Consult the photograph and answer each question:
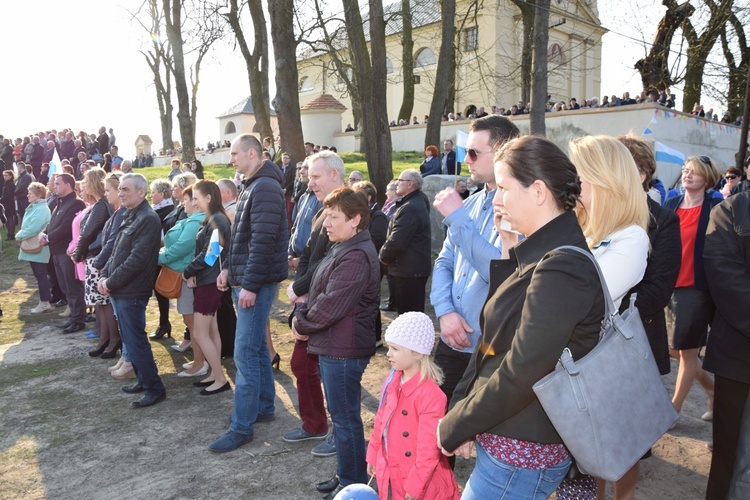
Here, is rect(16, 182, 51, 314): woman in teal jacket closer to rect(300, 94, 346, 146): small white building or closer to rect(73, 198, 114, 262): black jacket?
Result: rect(73, 198, 114, 262): black jacket

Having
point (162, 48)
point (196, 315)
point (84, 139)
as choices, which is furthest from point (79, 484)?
point (162, 48)

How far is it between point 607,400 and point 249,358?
10.2ft

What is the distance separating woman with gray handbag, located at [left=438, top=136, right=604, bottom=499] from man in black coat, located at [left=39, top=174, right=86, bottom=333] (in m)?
7.25

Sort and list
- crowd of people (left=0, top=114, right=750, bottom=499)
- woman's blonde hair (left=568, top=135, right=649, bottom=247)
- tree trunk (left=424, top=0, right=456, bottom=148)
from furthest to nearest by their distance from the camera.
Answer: tree trunk (left=424, top=0, right=456, bottom=148)
woman's blonde hair (left=568, top=135, right=649, bottom=247)
crowd of people (left=0, top=114, right=750, bottom=499)

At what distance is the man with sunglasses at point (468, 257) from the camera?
2.86 metres

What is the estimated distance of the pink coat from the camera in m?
2.78

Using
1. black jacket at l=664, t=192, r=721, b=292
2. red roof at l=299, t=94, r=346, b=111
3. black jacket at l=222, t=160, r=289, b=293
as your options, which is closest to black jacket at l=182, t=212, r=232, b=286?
black jacket at l=222, t=160, r=289, b=293

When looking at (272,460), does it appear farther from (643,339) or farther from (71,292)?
(71,292)

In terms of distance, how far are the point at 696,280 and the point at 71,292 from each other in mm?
7415

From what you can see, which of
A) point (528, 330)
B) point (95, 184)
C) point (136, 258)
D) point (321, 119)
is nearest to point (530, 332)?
point (528, 330)

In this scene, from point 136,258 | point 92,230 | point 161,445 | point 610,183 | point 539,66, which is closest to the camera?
point 610,183

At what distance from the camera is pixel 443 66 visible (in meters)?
12.8

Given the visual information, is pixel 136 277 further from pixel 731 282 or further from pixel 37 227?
pixel 37 227

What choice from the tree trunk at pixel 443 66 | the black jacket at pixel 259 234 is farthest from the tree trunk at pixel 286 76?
the black jacket at pixel 259 234
